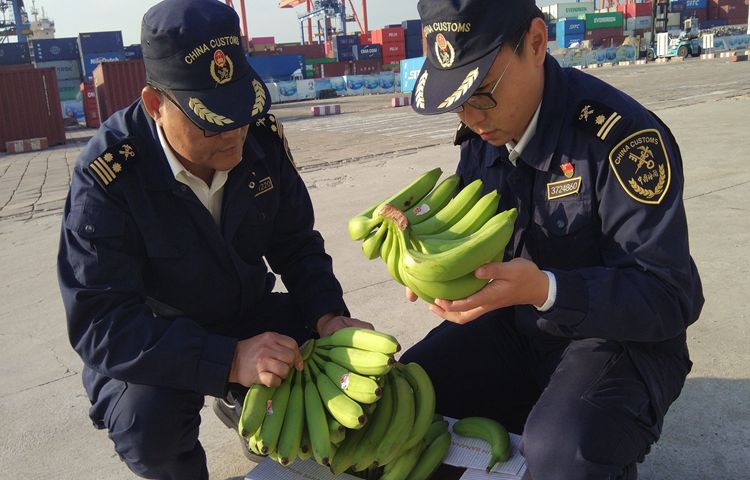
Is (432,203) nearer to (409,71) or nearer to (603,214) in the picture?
(603,214)

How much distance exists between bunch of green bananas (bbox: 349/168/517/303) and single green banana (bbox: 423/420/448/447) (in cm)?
60

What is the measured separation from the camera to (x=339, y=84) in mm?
38688

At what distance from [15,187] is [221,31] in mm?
11330

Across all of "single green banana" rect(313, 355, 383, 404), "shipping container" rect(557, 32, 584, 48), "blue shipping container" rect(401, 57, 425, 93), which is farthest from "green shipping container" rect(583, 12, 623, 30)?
"single green banana" rect(313, 355, 383, 404)

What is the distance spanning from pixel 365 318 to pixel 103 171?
232 cm

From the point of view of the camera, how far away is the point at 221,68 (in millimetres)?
2271

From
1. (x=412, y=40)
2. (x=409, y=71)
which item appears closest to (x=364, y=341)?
(x=409, y=71)

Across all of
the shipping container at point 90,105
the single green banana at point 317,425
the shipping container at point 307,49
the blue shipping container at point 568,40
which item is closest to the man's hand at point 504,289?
the single green banana at point 317,425

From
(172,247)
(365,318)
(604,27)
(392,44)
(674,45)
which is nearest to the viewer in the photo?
(172,247)

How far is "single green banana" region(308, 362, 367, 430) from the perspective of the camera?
197 centimetres

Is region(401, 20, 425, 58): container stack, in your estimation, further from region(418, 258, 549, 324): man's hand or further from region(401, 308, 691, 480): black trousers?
region(418, 258, 549, 324): man's hand

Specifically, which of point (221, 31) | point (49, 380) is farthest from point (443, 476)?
point (49, 380)

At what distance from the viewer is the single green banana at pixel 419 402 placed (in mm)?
2172

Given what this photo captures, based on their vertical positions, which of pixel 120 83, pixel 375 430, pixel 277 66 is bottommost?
pixel 375 430
